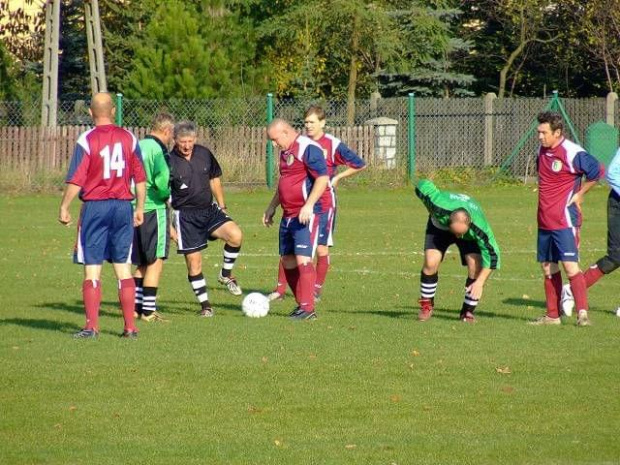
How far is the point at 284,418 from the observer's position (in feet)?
26.3

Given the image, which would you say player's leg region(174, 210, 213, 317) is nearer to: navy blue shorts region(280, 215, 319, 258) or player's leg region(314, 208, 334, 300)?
navy blue shorts region(280, 215, 319, 258)

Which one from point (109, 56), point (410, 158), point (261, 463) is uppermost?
point (109, 56)

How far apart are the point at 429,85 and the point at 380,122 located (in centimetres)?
1092

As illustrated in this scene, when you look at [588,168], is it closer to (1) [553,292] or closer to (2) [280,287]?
(1) [553,292]

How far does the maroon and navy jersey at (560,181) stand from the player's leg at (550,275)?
0.16 meters

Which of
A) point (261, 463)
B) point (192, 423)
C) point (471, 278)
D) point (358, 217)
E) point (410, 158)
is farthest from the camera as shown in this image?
point (410, 158)

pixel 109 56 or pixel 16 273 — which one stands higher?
pixel 109 56

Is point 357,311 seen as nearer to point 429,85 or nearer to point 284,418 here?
point 284,418

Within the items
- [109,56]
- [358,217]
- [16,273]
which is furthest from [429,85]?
[16,273]

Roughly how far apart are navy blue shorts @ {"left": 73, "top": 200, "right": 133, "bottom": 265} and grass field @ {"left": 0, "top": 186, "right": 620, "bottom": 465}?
0.72 meters

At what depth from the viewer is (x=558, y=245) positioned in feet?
38.6

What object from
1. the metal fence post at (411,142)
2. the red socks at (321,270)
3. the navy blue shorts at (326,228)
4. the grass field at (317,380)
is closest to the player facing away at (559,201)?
the grass field at (317,380)

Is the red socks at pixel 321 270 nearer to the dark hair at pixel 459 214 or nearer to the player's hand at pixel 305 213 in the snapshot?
the player's hand at pixel 305 213

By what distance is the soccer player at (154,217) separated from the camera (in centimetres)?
1216
